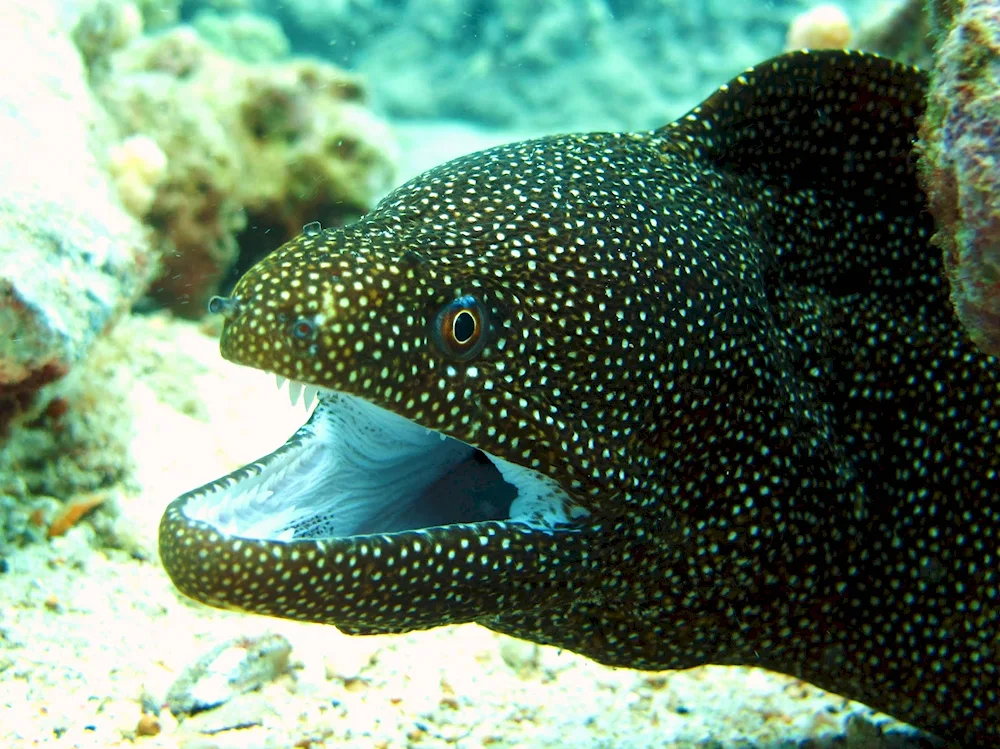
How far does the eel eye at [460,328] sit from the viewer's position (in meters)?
2.38

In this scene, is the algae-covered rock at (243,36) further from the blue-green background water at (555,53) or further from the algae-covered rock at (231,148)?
the algae-covered rock at (231,148)

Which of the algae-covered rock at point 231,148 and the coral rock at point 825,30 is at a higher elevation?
the coral rock at point 825,30

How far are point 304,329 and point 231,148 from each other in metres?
6.28

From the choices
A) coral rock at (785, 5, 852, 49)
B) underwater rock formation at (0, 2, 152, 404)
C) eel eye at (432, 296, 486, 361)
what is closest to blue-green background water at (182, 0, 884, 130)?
coral rock at (785, 5, 852, 49)

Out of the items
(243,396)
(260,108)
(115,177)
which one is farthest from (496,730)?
(260,108)

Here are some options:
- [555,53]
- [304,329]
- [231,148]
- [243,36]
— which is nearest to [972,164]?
[304,329]

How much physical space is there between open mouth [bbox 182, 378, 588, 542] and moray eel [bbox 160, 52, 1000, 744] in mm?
10

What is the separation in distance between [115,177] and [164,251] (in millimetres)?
987

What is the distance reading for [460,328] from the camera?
2387 millimetres

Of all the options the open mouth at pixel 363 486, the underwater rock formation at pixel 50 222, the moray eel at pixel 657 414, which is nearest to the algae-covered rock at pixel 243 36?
the underwater rock formation at pixel 50 222

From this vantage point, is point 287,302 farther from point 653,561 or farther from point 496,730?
point 496,730

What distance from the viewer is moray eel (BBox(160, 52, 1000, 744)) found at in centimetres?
236

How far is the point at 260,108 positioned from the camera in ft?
27.6

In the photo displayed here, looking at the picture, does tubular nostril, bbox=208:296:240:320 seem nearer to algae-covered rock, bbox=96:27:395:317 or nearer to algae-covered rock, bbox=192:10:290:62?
algae-covered rock, bbox=96:27:395:317
